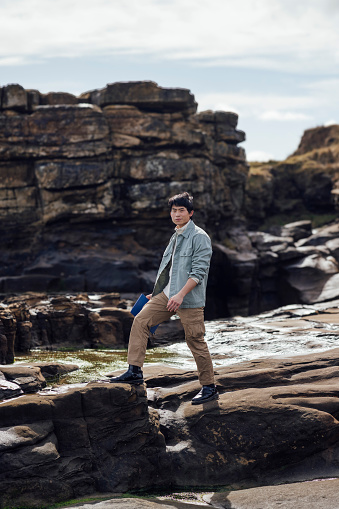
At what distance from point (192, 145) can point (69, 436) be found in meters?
27.8

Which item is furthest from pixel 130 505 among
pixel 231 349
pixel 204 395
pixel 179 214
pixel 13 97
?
pixel 13 97

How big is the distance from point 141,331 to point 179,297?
2.35ft

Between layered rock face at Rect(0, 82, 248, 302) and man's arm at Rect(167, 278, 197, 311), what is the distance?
22.2 meters

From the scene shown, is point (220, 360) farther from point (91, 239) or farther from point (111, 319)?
point (91, 239)

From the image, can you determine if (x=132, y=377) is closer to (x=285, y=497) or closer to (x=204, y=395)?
(x=204, y=395)

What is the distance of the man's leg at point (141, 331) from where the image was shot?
742 cm

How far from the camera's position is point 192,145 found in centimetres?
3325

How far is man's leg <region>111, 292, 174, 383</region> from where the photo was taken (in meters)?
7.42

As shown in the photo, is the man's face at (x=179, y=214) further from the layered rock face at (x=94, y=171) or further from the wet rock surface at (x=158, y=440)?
the layered rock face at (x=94, y=171)

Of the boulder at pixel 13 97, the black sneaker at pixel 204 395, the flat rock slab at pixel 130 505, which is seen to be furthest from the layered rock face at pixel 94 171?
the flat rock slab at pixel 130 505

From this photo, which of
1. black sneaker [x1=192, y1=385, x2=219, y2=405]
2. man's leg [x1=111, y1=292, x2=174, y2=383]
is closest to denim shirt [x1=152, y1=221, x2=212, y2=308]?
man's leg [x1=111, y1=292, x2=174, y2=383]

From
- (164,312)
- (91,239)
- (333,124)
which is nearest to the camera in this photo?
(164,312)

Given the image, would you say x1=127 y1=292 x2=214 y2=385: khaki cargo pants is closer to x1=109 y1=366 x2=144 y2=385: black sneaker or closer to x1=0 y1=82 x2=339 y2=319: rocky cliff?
x1=109 y1=366 x2=144 y2=385: black sneaker

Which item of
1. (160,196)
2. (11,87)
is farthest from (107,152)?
(11,87)
